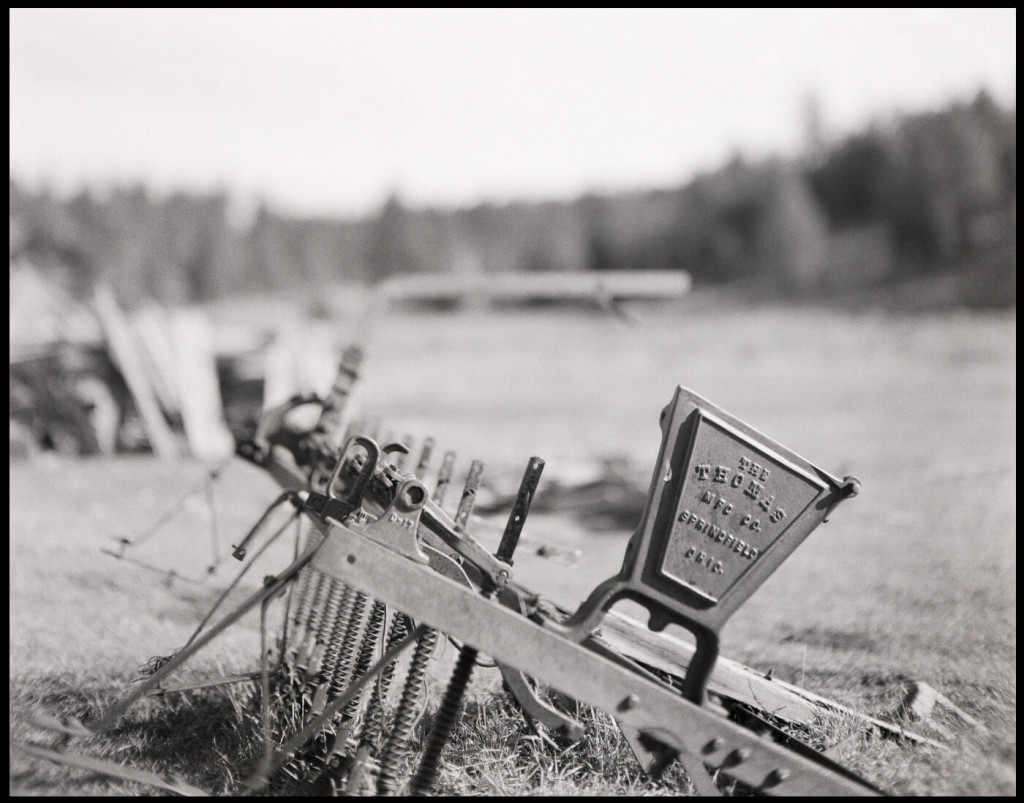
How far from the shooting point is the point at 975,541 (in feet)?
27.2

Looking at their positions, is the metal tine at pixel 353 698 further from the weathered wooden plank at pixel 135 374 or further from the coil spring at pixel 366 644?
the weathered wooden plank at pixel 135 374

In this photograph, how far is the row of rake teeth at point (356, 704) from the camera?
322cm

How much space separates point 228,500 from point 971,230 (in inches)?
1574

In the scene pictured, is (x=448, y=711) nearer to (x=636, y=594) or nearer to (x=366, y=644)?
(x=636, y=594)

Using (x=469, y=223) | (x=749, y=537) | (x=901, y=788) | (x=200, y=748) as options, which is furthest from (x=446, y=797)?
(x=469, y=223)

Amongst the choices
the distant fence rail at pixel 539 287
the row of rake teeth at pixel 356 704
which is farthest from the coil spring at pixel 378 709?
the distant fence rail at pixel 539 287

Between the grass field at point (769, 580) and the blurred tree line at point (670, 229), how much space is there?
17372 mm

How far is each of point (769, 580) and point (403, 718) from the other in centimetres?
555

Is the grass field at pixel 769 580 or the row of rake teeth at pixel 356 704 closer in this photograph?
the row of rake teeth at pixel 356 704

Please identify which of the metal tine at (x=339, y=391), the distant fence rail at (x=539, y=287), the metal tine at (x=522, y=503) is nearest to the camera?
the metal tine at (x=522, y=503)

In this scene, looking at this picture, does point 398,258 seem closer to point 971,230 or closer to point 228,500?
point 971,230

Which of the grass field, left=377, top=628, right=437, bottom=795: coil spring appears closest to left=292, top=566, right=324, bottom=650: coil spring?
the grass field

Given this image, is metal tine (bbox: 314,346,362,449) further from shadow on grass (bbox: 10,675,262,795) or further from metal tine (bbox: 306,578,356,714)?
shadow on grass (bbox: 10,675,262,795)

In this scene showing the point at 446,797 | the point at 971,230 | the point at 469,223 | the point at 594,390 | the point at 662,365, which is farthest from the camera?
the point at 469,223
